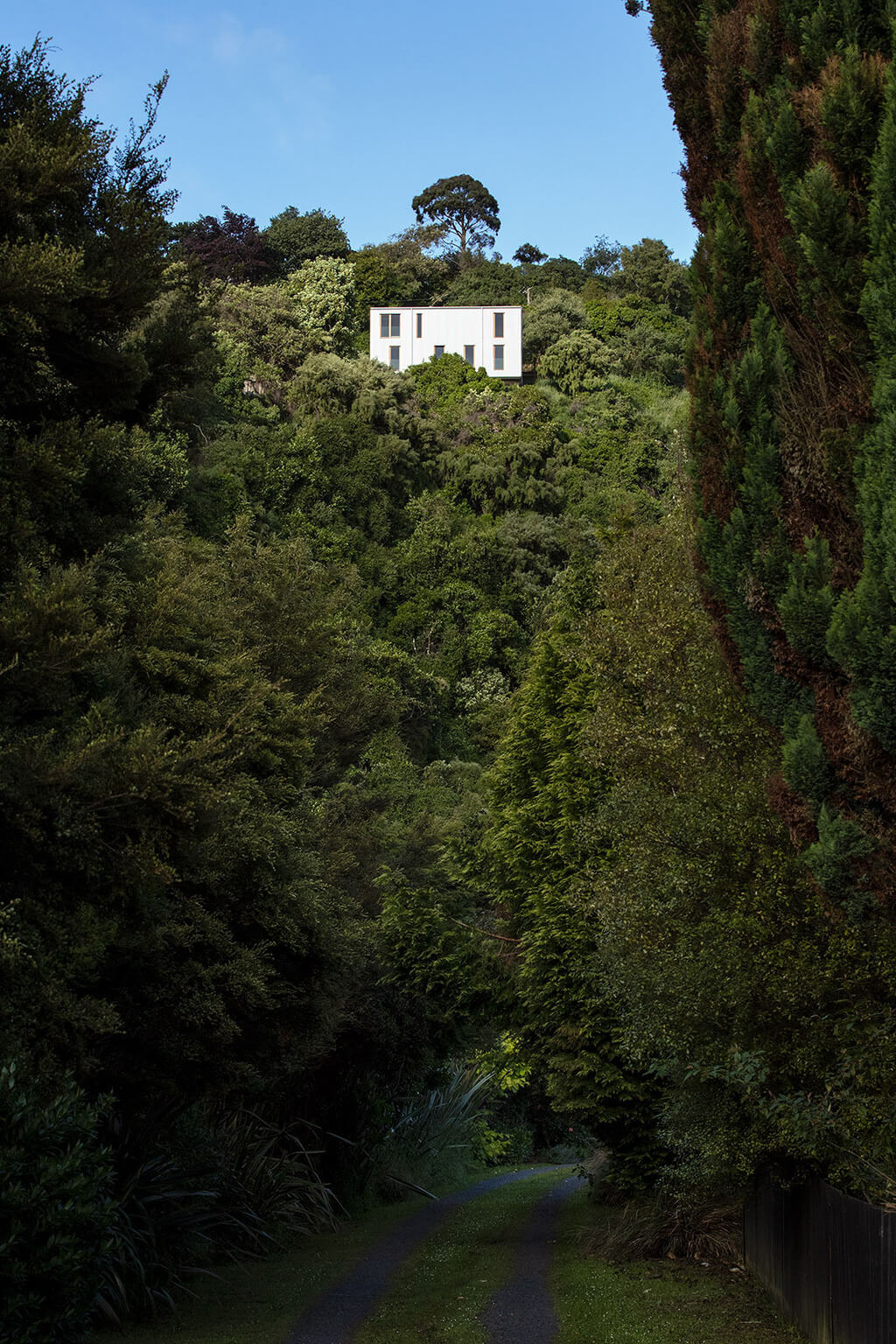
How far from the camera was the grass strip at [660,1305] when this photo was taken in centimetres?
1179

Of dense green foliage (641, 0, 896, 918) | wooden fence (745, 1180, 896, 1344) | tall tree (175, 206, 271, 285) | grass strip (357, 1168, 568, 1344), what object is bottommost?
grass strip (357, 1168, 568, 1344)

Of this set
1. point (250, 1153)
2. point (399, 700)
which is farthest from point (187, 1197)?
point (399, 700)

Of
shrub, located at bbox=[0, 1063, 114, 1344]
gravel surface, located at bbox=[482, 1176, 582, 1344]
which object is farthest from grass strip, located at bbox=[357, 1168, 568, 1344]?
shrub, located at bbox=[0, 1063, 114, 1344]

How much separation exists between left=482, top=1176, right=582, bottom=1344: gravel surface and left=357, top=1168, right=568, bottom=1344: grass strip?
0.15m

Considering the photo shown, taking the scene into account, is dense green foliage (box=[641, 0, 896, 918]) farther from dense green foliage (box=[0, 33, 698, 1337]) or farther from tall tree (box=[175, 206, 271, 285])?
tall tree (box=[175, 206, 271, 285])

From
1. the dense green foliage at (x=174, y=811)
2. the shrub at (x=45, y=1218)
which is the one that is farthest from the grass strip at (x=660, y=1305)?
the shrub at (x=45, y=1218)

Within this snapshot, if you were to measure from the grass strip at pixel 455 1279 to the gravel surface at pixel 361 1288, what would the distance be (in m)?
0.19

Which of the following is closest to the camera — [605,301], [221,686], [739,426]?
[739,426]

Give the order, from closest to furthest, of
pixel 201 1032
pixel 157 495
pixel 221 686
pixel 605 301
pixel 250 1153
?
pixel 201 1032
pixel 221 686
pixel 250 1153
pixel 157 495
pixel 605 301

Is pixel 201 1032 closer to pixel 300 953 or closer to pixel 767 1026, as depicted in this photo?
pixel 300 953

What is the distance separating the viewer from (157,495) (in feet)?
133

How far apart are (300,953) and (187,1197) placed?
3.38m

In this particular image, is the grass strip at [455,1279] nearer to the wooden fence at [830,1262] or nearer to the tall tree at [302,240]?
the wooden fence at [830,1262]

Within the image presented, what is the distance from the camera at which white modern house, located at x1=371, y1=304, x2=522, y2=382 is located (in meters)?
75.9
